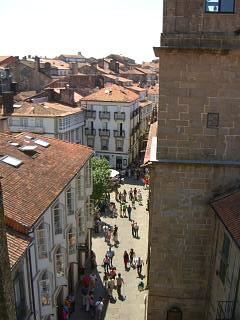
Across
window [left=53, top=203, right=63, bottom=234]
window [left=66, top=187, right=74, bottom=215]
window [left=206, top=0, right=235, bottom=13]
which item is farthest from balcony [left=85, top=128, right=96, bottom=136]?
window [left=206, top=0, right=235, bottom=13]

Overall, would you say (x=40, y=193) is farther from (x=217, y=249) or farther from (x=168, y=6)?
(x=168, y=6)

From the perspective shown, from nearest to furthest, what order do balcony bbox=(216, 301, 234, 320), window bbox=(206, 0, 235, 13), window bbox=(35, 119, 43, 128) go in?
balcony bbox=(216, 301, 234, 320), window bbox=(206, 0, 235, 13), window bbox=(35, 119, 43, 128)

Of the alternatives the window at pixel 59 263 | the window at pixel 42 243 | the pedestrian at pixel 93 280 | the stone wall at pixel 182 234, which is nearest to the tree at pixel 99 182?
the pedestrian at pixel 93 280

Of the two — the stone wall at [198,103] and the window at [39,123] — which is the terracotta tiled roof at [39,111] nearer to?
the window at [39,123]

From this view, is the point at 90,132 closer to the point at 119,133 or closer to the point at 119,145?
the point at 119,133

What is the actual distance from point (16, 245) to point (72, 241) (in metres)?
9.02

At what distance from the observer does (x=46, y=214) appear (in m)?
18.8

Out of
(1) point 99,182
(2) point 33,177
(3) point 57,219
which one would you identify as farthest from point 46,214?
(1) point 99,182

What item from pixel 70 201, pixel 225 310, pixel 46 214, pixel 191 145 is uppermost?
pixel 191 145

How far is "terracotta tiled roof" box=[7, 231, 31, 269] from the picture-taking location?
46.7 ft

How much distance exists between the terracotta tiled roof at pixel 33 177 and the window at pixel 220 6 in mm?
10983

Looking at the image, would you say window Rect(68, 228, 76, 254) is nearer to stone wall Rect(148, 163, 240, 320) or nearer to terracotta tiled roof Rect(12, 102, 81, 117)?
stone wall Rect(148, 163, 240, 320)

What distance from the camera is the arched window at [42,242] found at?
1812 cm

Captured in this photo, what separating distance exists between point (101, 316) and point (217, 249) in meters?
10.3
